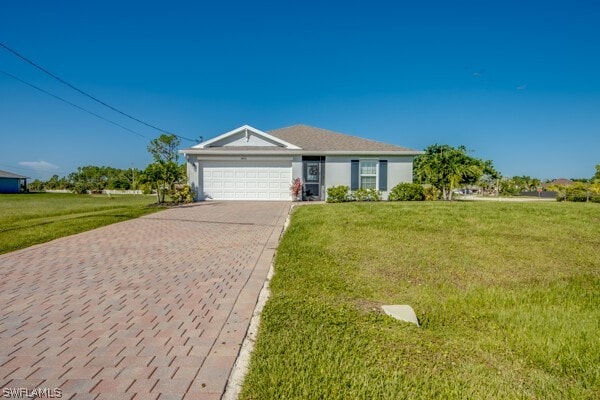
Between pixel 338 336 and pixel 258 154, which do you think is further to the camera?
pixel 258 154

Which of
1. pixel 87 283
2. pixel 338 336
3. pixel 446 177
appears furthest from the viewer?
pixel 446 177

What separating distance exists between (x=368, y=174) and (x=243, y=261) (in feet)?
47.4

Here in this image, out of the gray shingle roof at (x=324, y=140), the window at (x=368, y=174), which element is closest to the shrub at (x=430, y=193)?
the gray shingle roof at (x=324, y=140)

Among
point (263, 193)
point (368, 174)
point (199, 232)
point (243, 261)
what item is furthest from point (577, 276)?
point (263, 193)

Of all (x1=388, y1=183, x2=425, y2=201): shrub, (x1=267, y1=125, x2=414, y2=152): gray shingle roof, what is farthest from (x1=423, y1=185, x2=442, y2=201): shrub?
(x1=267, y1=125, x2=414, y2=152): gray shingle roof

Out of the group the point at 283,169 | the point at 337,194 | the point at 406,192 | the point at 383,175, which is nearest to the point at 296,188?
the point at 283,169

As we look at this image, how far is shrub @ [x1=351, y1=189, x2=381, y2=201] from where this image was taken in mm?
18562

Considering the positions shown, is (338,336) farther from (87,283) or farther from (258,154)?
(258,154)

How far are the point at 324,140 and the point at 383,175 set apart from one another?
4.66 m

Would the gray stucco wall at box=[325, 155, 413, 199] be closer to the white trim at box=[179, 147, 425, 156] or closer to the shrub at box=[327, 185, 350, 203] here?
the white trim at box=[179, 147, 425, 156]

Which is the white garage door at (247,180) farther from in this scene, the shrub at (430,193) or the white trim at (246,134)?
the shrub at (430,193)

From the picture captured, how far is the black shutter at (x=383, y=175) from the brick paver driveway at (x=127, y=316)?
42.9 feet

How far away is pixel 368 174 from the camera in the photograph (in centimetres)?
1930

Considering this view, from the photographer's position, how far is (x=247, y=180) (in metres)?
19.3
